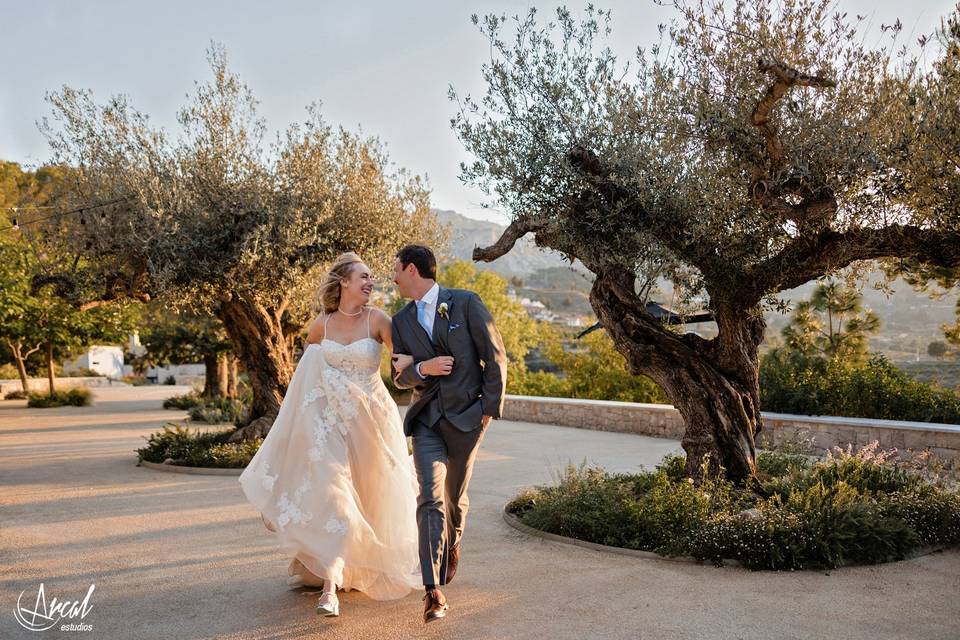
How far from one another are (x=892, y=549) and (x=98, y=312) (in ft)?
85.8

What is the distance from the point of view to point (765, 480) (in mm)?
8305

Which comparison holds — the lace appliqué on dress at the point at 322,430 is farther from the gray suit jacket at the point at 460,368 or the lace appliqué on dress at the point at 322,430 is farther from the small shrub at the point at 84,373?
the small shrub at the point at 84,373

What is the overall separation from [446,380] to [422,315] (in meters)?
0.48

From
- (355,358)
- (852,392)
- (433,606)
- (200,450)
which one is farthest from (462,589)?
(852,392)

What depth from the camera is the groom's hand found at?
5129mm

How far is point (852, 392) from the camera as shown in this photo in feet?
45.4

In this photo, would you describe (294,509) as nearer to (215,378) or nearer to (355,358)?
(355,358)

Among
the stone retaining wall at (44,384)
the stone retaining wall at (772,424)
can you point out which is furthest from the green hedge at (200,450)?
the stone retaining wall at (44,384)

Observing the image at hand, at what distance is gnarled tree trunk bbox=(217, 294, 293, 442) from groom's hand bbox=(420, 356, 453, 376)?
335 inches

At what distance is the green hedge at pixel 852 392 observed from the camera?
13.0m

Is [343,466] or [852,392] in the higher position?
[343,466]

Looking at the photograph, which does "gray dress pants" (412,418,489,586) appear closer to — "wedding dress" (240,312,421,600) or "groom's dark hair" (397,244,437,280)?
"wedding dress" (240,312,421,600)

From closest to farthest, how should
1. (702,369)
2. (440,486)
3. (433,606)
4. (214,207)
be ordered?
(433,606), (440,486), (702,369), (214,207)

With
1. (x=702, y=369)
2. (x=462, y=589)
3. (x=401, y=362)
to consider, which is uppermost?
(x=401, y=362)
